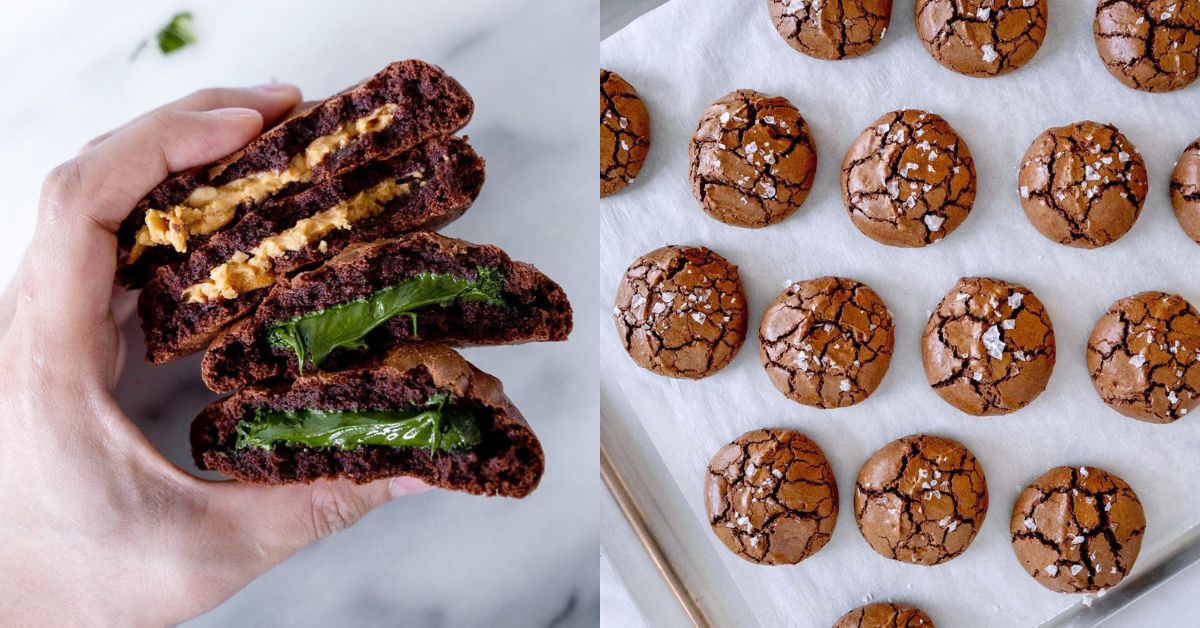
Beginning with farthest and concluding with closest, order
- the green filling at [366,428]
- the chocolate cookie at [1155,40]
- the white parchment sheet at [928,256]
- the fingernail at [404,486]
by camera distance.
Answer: the white parchment sheet at [928,256], the chocolate cookie at [1155,40], the fingernail at [404,486], the green filling at [366,428]

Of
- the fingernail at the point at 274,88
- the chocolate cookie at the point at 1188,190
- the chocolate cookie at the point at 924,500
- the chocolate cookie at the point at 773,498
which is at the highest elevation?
the fingernail at the point at 274,88

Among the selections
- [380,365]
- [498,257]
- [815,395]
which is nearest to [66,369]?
[380,365]

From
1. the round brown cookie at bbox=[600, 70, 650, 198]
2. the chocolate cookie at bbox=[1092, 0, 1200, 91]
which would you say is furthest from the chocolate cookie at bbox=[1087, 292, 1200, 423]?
the round brown cookie at bbox=[600, 70, 650, 198]

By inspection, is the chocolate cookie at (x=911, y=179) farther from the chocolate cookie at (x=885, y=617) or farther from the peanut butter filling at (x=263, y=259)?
the peanut butter filling at (x=263, y=259)

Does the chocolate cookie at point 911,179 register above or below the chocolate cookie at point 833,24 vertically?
below

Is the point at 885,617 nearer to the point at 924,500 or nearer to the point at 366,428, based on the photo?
the point at 924,500

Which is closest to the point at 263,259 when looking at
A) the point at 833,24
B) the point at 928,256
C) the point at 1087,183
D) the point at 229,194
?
the point at 229,194

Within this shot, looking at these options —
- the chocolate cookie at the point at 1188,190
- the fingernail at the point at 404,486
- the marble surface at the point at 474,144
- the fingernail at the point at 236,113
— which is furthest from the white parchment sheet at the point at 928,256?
the fingernail at the point at 236,113
